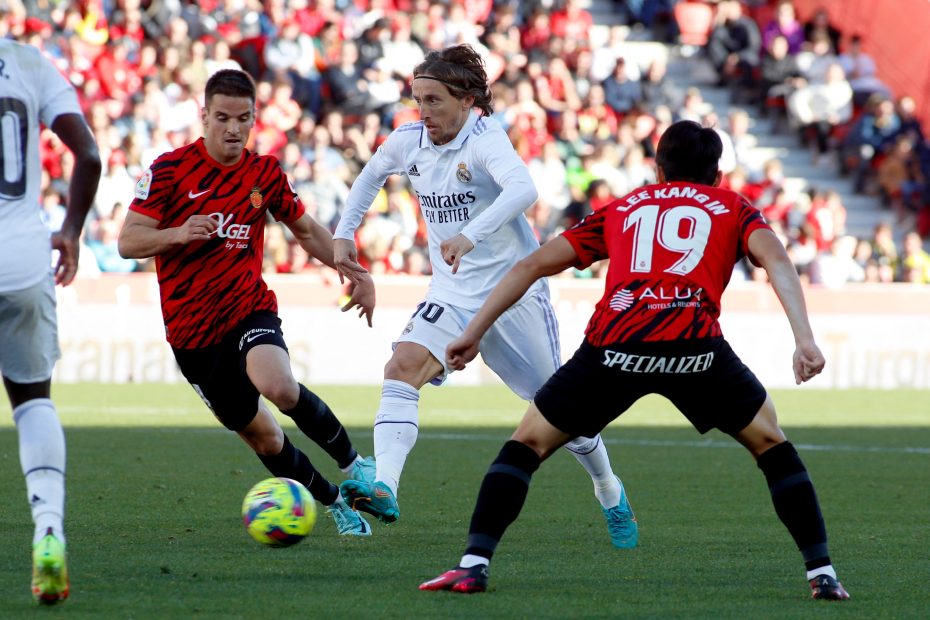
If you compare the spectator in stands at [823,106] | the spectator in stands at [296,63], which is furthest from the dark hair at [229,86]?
the spectator in stands at [823,106]

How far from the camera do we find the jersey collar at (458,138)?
761 cm

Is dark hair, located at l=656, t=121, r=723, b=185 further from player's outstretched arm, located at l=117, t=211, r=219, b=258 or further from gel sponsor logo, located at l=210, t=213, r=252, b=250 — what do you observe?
gel sponsor logo, located at l=210, t=213, r=252, b=250

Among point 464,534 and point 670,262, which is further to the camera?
point 464,534

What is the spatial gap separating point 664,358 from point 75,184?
2.16 meters

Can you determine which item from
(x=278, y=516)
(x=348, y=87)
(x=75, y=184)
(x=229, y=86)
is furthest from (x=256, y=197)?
(x=348, y=87)

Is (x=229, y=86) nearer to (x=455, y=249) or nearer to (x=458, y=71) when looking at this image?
(x=458, y=71)

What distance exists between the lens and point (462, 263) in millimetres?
7715

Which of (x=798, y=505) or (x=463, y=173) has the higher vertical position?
(x=463, y=173)

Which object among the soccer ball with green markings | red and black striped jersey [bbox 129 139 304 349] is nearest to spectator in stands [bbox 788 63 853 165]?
red and black striped jersey [bbox 129 139 304 349]

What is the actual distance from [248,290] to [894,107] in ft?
72.1

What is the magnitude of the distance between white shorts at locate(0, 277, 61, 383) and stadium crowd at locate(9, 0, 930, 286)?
13.8 metres

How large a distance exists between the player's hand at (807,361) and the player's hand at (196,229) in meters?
2.81

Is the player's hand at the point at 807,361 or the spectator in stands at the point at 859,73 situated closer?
the player's hand at the point at 807,361

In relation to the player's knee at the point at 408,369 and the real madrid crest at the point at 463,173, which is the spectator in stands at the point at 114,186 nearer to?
the real madrid crest at the point at 463,173
